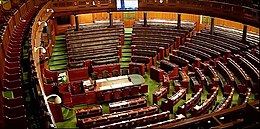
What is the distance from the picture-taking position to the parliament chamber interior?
8.23 metres

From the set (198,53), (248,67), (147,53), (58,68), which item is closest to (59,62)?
(58,68)

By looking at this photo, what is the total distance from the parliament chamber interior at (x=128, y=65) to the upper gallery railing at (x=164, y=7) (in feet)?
0.18

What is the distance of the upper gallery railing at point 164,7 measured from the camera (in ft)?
48.5

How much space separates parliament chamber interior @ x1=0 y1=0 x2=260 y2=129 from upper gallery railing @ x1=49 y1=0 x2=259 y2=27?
0.05 meters

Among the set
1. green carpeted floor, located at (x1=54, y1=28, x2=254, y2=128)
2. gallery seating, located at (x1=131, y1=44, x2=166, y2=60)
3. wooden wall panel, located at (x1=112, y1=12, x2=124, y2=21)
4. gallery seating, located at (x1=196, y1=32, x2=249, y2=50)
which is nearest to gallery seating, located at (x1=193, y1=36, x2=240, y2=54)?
gallery seating, located at (x1=196, y1=32, x2=249, y2=50)

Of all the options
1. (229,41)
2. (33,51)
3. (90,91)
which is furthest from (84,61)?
(229,41)

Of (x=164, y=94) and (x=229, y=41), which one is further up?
(x=229, y=41)

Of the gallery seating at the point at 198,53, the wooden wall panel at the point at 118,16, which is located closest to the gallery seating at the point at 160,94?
the gallery seating at the point at 198,53

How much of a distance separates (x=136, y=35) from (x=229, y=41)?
5.40 m

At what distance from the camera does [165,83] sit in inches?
538

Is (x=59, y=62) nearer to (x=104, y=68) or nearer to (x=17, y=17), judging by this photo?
(x=104, y=68)

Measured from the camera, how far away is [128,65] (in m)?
16.7

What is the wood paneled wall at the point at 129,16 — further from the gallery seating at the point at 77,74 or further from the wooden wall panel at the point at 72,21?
the gallery seating at the point at 77,74

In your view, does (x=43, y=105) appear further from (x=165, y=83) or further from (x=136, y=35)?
(x=136, y=35)
